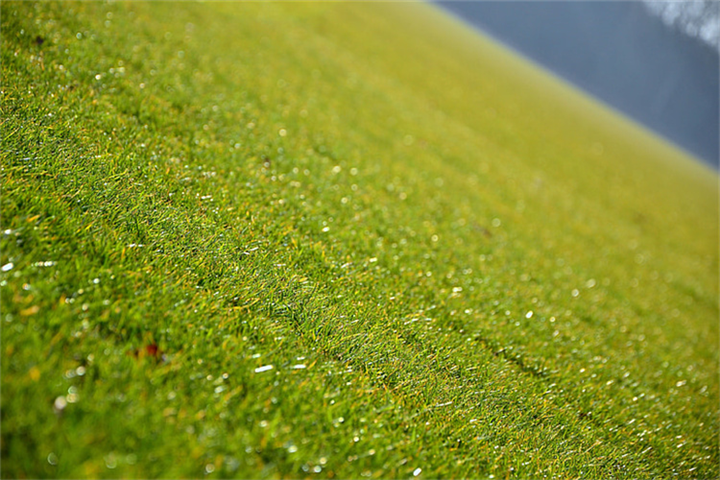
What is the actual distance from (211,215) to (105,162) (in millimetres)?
1351

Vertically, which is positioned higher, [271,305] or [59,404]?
[271,305]

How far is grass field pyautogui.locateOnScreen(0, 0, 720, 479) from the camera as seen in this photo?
2.84m

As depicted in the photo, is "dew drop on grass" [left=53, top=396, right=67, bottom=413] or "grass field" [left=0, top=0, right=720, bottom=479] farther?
"grass field" [left=0, top=0, right=720, bottom=479]

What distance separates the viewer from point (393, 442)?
3494mm

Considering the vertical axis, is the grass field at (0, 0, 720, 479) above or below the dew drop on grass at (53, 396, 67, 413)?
above

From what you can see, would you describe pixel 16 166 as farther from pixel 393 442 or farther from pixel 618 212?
pixel 618 212

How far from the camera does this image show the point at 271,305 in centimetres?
424

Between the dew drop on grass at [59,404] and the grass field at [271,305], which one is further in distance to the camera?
the grass field at [271,305]

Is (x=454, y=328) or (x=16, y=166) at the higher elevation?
(x=454, y=328)

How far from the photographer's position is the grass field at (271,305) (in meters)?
2.84

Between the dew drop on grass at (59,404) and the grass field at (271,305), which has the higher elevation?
the grass field at (271,305)

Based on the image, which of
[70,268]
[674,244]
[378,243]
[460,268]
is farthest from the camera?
[674,244]

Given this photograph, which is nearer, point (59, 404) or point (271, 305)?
point (59, 404)

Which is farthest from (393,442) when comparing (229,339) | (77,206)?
(77,206)
